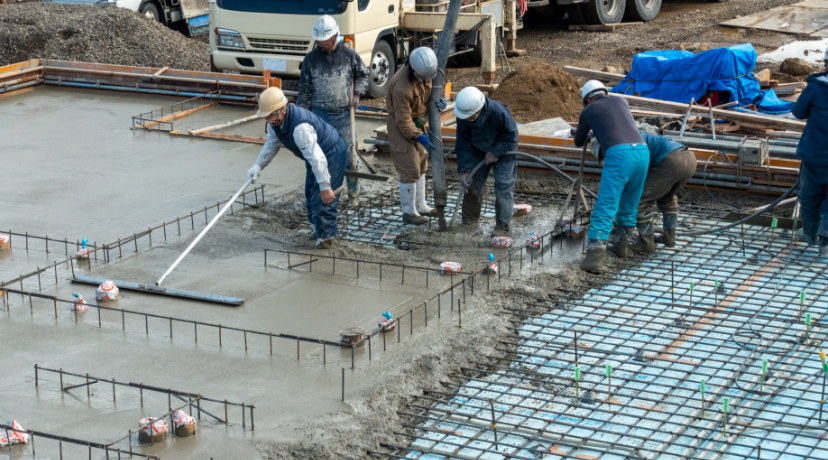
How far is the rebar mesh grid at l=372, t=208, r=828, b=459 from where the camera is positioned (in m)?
4.25

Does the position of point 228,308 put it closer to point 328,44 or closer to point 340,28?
point 328,44

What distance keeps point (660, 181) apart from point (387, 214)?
2.32 metres

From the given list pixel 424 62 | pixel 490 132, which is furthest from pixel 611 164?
pixel 424 62

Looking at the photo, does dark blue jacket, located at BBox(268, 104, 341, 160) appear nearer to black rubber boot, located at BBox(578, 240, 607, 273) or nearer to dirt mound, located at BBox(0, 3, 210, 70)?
black rubber boot, located at BBox(578, 240, 607, 273)

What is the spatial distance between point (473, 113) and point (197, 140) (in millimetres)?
4282

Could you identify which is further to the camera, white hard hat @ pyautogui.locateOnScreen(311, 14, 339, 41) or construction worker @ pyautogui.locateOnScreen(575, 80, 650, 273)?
white hard hat @ pyautogui.locateOnScreen(311, 14, 339, 41)

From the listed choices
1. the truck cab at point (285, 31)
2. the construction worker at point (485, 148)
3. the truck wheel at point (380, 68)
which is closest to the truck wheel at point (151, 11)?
the truck cab at point (285, 31)

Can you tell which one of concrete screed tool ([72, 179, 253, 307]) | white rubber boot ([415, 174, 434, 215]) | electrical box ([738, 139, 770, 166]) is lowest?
concrete screed tool ([72, 179, 253, 307])

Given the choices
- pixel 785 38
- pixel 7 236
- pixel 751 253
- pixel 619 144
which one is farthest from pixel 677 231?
pixel 785 38

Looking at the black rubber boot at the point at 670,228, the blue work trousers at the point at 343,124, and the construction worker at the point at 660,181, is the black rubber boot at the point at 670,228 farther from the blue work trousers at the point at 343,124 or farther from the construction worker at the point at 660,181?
the blue work trousers at the point at 343,124

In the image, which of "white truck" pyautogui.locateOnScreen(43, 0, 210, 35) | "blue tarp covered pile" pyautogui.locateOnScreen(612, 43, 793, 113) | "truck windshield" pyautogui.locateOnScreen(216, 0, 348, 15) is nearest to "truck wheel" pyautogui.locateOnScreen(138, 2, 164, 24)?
"white truck" pyautogui.locateOnScreen(43, 0, 210, 35)

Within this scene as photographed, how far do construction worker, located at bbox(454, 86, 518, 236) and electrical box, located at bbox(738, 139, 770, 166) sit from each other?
6.80ft

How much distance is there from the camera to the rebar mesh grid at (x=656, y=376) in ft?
13.9

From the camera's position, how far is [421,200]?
755 centimetres
